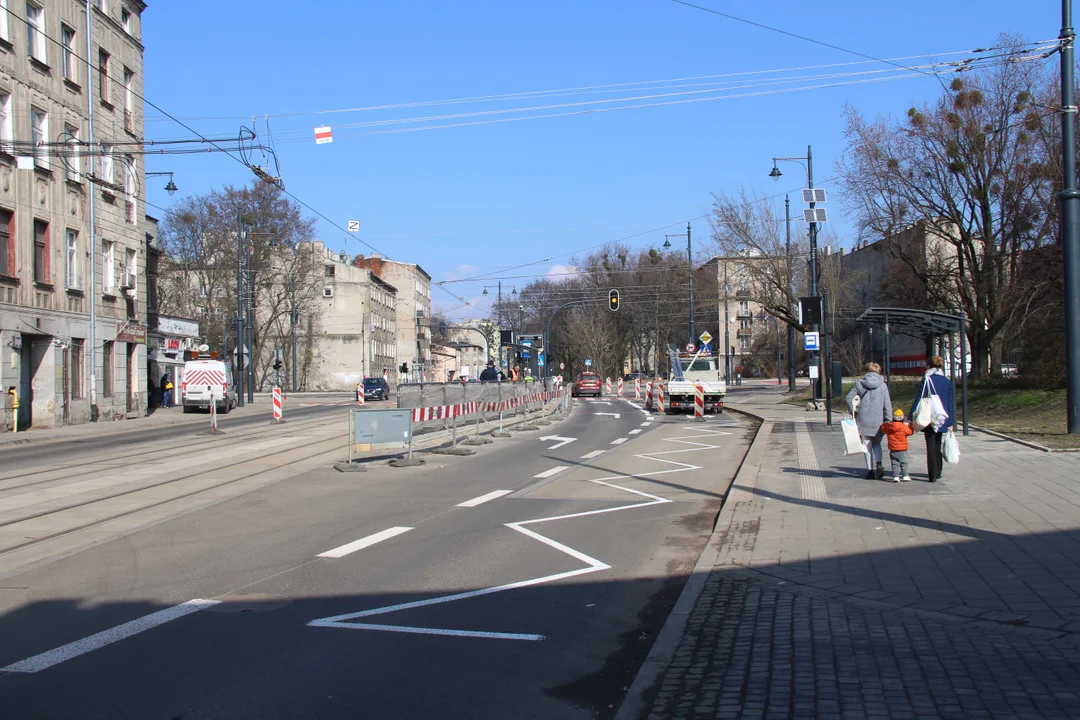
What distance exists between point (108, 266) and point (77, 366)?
4.22 m

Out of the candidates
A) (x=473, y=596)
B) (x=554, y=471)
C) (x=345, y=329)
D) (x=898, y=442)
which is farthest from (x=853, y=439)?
(x=345, y=329)

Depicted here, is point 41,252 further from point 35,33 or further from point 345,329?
point 345,329

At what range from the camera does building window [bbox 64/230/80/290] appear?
32031mm

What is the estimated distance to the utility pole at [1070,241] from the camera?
54.1ft

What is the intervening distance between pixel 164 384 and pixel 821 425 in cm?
3470

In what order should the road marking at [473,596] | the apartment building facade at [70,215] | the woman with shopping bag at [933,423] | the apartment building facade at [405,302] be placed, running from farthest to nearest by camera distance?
the apartment building facade at [405,302] < the apartment building facade at [70,215] < the woman with shopping bag at [933,423] < the road marking at [473,596]

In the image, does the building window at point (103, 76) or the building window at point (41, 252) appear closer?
the building window at point (41, 252)

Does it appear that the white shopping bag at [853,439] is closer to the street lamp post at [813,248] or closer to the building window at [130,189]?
the street lamp post at [813,248]

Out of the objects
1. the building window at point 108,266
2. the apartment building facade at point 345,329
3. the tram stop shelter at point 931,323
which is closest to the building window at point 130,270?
the building window at point 108,266

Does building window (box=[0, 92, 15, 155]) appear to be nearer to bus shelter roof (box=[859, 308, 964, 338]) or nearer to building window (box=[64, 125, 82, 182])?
building window (box=[64, 125, 82, 182])

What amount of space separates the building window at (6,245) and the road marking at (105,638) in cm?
2606

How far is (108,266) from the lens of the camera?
34938mm

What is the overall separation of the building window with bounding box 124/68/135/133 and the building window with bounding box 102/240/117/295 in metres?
4.74

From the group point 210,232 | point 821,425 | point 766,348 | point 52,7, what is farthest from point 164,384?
point 766,348
